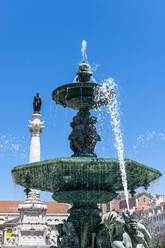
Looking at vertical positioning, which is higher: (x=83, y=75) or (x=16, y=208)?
(x=83, y=75)

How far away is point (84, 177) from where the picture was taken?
8031mm

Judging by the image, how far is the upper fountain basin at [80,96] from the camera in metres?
9.15

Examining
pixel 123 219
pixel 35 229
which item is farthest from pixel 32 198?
pixel 123 219

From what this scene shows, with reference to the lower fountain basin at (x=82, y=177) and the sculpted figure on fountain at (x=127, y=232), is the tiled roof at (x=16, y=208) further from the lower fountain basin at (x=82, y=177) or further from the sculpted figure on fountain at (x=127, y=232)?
the sculpted figure on fountain at (x=127, y=232)

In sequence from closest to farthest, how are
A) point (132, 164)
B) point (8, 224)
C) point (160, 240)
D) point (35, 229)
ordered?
point (132, 164) < point (35, 229) < point (160, 240) < point (8, 224)

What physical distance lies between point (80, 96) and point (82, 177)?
232 centimetres

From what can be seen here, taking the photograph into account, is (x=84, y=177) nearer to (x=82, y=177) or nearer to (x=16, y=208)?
(x=82, y=177)

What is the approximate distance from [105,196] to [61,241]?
1.44 m

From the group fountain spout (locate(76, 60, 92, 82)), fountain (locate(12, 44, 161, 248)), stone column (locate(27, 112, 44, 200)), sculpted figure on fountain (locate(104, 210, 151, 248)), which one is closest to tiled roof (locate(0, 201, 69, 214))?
stone column (locate(27, 112, 44, 200))

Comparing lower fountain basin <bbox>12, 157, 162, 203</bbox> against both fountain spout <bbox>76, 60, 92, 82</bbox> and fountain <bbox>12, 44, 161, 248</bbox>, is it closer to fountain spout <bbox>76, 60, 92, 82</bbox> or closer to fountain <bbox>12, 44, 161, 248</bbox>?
fountain <bbox>12, 44, 161, 248</bbox>

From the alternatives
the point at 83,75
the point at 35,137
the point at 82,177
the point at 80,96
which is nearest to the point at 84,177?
the point at 82,177

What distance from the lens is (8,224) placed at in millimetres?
59188

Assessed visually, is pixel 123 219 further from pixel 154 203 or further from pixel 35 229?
pixel 154 203

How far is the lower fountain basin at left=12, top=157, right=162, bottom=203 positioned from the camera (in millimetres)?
7566
